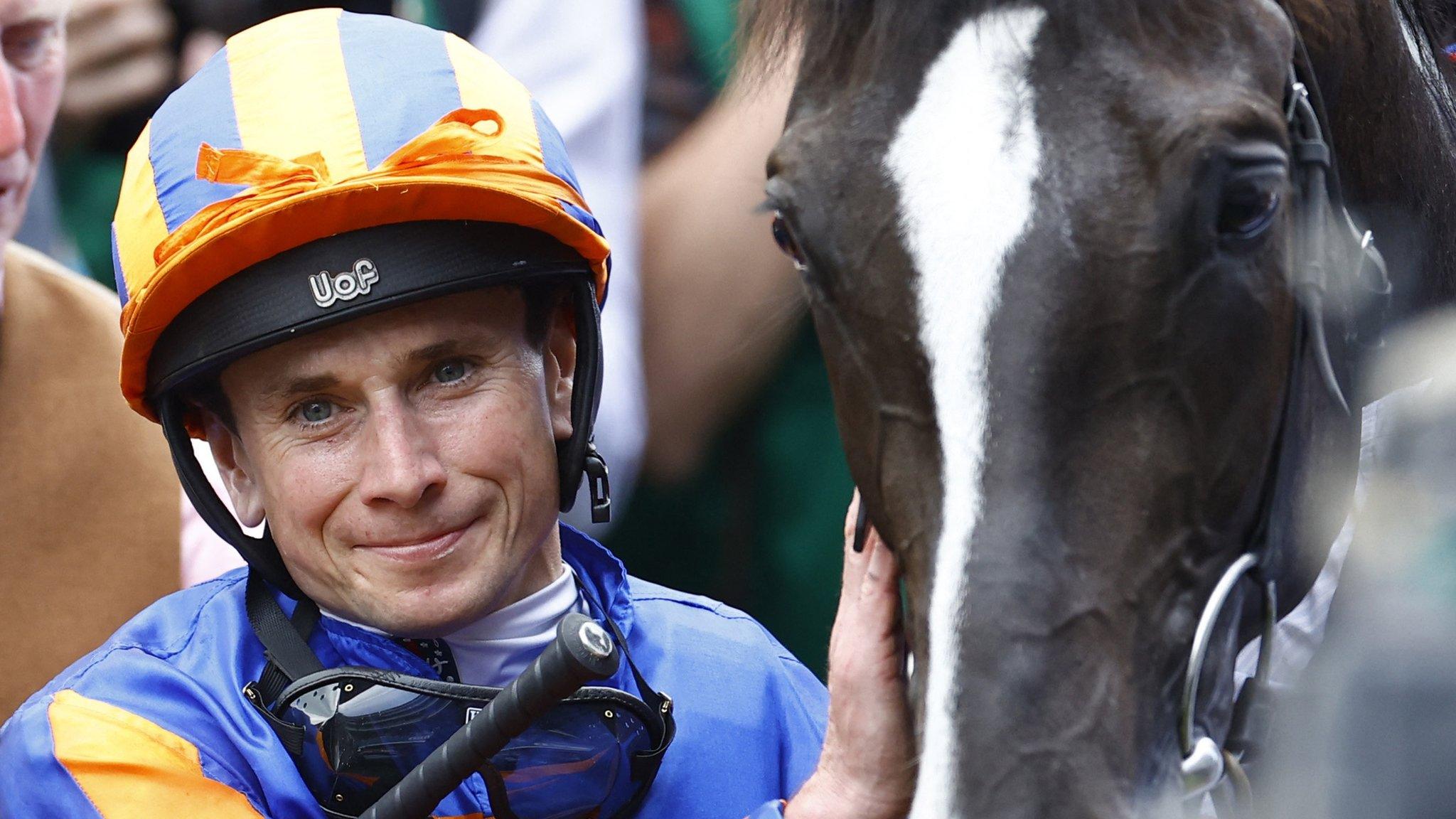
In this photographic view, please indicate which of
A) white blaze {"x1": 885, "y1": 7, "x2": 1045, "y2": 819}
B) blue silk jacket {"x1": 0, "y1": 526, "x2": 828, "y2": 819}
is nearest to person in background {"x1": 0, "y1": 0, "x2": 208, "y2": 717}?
blue silk jacket {"x1": 0, "y1": 526, "x2": 828, "y2": 819}

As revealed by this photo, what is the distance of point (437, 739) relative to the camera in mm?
1818

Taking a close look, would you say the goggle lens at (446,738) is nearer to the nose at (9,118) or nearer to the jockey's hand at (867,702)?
the jockey's hand at (867,702)

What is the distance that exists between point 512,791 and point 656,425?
164 cm

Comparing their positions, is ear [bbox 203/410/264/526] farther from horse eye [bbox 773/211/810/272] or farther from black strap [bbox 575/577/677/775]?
horse eye [bbox 773/211/810/272]

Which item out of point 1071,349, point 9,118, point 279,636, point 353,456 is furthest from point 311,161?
point 9,118

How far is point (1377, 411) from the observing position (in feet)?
5.90

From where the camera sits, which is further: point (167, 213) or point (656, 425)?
point (656, 425)

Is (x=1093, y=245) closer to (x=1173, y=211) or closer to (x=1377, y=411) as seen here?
(x=1173, y=211)

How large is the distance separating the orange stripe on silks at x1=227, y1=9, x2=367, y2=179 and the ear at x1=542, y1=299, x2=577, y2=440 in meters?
0.39

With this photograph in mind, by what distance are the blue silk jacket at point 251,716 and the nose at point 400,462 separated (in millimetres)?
207

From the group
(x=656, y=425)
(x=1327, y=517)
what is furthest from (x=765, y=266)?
(x=1327, y=517)

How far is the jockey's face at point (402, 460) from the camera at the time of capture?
6.09 ft

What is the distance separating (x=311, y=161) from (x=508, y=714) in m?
0.69

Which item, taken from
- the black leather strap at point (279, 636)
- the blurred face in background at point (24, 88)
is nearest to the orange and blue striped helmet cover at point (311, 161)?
the black leather strap at point (279, 636)
